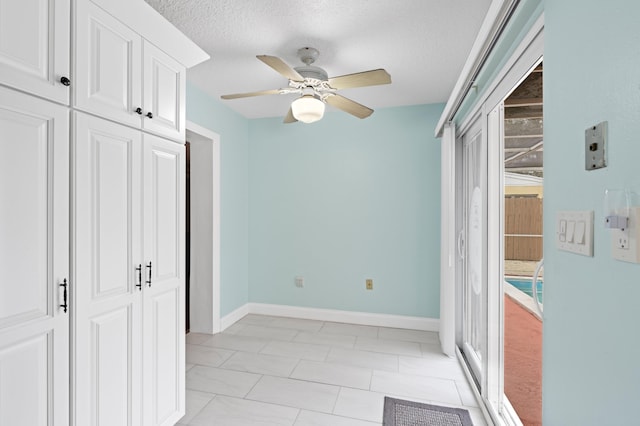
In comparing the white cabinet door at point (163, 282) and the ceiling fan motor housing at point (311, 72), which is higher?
the ceiling fan motor housing at point (311, 72)

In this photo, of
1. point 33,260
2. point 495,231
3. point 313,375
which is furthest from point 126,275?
point 495,231

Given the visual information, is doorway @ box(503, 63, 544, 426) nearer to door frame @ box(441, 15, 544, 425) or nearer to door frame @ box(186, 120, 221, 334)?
door frame @ box(441, 15, 544, 425)

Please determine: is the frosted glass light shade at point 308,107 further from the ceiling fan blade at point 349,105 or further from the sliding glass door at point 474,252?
the sliding glass door at point 474,252

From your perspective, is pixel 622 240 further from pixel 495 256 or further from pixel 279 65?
pixel 279 65

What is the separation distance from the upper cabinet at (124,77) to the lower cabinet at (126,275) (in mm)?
76

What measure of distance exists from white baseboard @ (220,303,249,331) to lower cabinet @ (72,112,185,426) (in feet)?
5.55

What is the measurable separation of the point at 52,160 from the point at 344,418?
6.94 feet

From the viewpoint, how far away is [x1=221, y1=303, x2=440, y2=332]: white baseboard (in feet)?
11.8

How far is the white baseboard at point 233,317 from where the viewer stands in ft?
11.8

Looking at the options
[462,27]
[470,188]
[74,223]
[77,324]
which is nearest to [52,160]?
[74,223]

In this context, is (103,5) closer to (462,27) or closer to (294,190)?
(462,27)

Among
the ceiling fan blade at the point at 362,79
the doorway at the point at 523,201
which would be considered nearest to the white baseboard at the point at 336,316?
the doorway at the point at 523,201

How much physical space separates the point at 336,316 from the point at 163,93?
306cm

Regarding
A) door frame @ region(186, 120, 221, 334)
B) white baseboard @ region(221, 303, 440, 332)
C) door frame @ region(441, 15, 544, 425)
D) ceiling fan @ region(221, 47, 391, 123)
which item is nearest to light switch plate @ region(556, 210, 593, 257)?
door frame @ region(441, 15, 544, 425)
